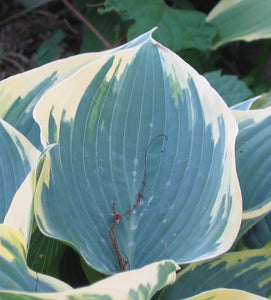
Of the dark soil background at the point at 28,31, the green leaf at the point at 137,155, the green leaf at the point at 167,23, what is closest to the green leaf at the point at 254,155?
the green leaf at the point at 137,155

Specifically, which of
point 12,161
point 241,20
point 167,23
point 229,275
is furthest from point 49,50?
point 229,275

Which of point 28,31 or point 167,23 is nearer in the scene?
point 167,23

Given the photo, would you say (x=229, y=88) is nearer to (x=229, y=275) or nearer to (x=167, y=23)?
(x=167, y=23)

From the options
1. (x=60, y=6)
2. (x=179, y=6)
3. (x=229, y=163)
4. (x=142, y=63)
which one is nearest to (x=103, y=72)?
Result: (x=142, y=63)

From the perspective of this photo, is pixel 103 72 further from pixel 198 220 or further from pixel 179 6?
pixel 179 6

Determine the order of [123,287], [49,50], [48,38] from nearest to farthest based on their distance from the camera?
[123,287] → [49,50] → [48,38]

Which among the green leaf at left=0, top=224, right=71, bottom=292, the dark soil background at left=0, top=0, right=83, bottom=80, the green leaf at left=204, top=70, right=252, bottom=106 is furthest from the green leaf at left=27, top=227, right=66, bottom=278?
the dark soil background at left=0, top=0, right=83, bottom=80
